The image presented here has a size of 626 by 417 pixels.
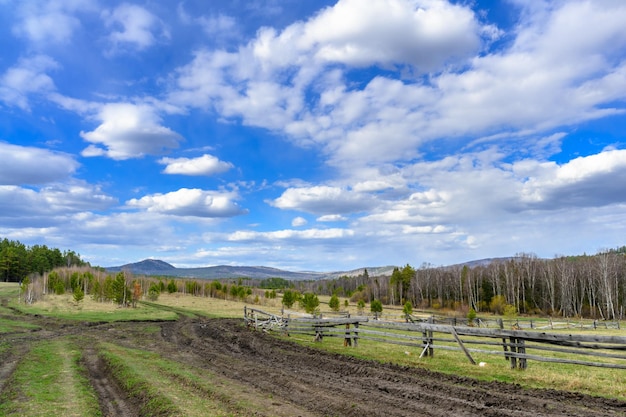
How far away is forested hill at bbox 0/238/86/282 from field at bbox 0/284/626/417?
4322 inches

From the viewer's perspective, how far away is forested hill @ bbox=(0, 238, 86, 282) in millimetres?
105125

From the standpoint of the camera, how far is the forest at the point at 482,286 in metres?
71.6

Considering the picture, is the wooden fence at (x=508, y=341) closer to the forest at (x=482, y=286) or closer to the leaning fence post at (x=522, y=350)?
the leaning fence post at (x=522, y=350)

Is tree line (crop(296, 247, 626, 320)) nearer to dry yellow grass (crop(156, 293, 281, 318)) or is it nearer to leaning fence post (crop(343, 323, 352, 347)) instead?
A: dry yellow grass (crop(156, 293, 281, 318))

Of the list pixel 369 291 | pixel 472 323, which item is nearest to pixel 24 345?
pixel 472 323

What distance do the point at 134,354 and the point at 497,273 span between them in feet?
276

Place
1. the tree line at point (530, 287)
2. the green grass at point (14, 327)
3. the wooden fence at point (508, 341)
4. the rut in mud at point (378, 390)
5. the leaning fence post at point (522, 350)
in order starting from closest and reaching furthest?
1. the rut in mud at point (378, 390)
2. the wooden fence at point (508, 341)
3. the leaning fence post at point (522, 350)
4. the green grass at point (14, 327)
5. the tree line at point (530, 287)

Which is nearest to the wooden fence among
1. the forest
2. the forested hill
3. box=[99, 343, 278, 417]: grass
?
box=[99, 343, 278, 417]: grass

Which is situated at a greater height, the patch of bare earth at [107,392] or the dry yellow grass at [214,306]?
the patch of bare earth at [107,392]

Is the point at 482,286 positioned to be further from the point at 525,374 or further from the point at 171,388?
the point at 171,388

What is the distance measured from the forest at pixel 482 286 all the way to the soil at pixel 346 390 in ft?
165

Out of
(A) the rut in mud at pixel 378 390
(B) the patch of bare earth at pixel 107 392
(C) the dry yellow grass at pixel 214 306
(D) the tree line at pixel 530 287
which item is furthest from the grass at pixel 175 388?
(D) the tree line at pixel 530 287

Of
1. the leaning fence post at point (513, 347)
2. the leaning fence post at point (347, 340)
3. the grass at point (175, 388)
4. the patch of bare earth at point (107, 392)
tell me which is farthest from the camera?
the leaning fence post at point (347, 340)

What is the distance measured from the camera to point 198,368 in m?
14.0
